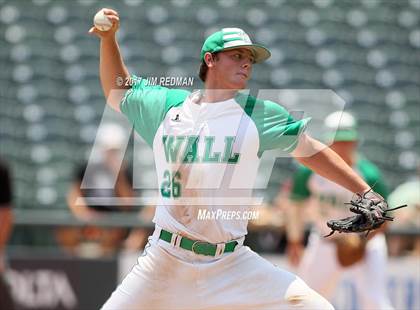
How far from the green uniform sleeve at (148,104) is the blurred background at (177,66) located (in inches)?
199

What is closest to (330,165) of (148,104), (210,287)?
(210,287)

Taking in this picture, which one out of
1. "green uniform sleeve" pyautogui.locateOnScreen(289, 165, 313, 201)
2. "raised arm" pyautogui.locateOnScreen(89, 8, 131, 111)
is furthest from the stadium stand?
"raised arm" pyautogui.locateOnScreen(89, 8, 131, 111)

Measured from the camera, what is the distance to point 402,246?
8.70 metres

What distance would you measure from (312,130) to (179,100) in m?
4.18

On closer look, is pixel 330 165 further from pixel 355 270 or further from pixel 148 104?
pixel 355 270

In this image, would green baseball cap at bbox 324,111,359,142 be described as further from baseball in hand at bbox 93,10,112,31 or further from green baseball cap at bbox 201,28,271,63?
baseball in hand at bbox 93,10,112,31

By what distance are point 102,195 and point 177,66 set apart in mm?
2890

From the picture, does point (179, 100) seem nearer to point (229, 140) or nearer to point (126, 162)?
point (229, 140)

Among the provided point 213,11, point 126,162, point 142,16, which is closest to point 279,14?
point 213,11

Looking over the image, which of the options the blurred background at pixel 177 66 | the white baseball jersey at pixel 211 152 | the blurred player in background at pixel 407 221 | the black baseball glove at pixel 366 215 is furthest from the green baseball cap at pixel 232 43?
the blurred background at pixel 177 66

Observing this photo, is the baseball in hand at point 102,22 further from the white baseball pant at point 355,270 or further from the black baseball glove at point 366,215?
the white baseball pant at point 355,270

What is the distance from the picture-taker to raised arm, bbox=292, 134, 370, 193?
465 centimetres

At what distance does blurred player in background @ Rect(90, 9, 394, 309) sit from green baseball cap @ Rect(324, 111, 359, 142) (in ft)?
8.65

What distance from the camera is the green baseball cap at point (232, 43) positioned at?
4.72 metres
